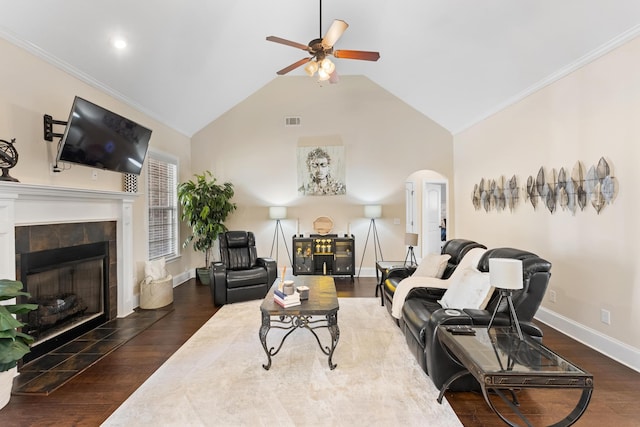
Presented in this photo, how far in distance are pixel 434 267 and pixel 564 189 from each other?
1.67 m

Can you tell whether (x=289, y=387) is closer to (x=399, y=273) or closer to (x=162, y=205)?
(x=399, y=273)

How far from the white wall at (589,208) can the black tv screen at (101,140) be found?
16.6 ft

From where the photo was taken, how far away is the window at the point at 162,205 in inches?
202

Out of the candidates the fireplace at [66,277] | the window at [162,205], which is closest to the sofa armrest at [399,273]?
the fireplace at [66,277]

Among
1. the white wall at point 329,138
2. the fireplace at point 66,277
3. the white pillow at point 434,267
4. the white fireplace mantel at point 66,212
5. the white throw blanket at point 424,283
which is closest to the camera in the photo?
the white fireplace mantel at point 66,212

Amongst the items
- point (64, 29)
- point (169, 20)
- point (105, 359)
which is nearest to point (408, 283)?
point (105, 359)

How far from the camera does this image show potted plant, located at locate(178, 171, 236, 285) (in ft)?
18.1

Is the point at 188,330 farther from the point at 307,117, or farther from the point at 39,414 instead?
the point at 307,117

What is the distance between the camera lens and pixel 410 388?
2.35m

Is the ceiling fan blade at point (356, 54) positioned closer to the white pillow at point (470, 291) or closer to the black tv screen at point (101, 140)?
the white pillow at point (470, 291)

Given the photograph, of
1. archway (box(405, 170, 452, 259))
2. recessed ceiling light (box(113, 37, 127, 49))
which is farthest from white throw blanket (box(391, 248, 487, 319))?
recessed ceiling light (box(113, 37, 127, 49))

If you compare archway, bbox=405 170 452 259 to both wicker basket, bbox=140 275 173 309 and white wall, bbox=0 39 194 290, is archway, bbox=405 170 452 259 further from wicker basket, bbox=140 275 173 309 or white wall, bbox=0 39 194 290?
white wall, bbox=0 39 194 290

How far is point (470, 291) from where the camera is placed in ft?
8.59

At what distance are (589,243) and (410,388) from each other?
7.97 ft
